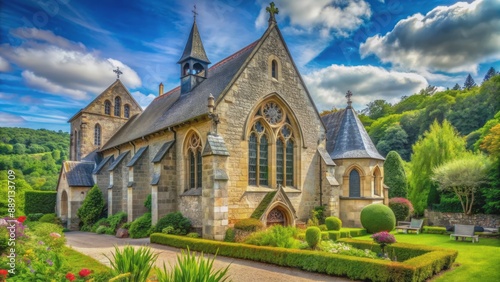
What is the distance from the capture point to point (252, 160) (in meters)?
19.3

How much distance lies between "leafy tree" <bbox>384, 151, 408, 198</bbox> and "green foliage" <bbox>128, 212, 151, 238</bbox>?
70.2 ft

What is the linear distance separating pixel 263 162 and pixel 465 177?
1679 centimetres

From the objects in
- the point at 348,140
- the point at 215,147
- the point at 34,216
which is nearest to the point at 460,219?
the point at 348,140

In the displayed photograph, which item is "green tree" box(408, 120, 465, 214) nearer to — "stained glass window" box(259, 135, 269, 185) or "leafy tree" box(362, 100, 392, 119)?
"stained glass window" box(259, 135, 269, 185)

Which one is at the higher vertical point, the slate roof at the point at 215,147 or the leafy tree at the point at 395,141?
the leafy tree at the point at 395,141

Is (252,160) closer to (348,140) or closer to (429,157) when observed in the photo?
(348,140)

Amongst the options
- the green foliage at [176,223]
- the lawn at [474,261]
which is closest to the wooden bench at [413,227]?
the lawn at [474,261]

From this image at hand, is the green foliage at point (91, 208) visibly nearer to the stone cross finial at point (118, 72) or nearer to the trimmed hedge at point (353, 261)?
the stone cross finial at point (118, 72)

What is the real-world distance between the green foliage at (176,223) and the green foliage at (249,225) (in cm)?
364

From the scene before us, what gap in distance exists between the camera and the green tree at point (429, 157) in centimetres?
3106

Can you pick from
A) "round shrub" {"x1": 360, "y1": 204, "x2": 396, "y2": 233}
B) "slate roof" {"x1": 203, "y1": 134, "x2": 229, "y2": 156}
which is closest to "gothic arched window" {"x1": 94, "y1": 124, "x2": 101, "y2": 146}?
"slate roof" {"x1": 203, "y1": 134, "x2": 229, "y2": 156}

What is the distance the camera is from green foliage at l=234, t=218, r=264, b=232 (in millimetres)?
15906

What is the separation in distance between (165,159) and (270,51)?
9152 millimetres

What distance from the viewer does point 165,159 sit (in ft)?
66.8
